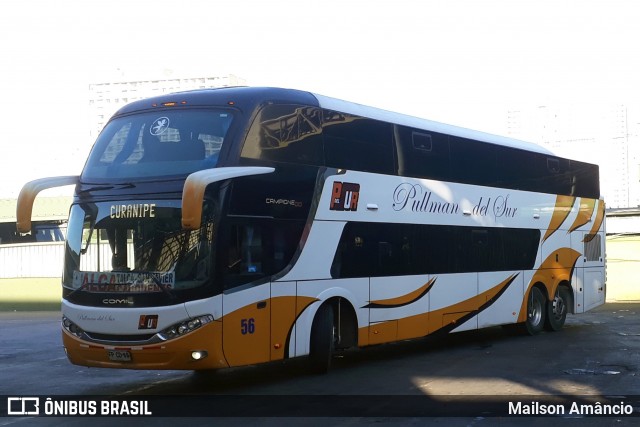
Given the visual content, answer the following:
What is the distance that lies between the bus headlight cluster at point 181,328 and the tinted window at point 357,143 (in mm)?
3537

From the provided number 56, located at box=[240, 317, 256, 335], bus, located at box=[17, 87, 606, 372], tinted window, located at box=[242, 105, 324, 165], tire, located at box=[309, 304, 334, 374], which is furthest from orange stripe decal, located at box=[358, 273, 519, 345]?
tinted window, located at box=[242, 105, 324, 165]

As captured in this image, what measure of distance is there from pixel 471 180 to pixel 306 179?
5.50 m

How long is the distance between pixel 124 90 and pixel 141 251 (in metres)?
116

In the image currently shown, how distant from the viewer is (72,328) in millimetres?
11477

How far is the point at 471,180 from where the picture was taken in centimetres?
1742

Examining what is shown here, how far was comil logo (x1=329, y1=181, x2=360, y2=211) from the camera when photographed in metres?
13.5

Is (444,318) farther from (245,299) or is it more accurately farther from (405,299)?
(245,299)

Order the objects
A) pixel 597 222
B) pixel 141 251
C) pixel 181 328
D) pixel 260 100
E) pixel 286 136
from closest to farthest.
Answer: pixel 181 328 → pixel 141 251 → pixel 260 100 → pixel 286 136 → pixel 597 222

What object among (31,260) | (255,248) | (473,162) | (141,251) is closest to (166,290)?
(141,251)

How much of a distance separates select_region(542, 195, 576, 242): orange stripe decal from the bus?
3.36 meters

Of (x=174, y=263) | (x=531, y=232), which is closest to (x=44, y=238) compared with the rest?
(x=531, y=232)

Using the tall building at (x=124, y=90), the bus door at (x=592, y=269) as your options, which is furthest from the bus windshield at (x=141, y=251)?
the tall building at (x=124, y=90)

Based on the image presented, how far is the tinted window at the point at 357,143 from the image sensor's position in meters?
13.6

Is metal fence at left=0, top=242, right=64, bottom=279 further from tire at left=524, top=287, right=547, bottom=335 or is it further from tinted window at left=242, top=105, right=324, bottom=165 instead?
tinted window at left=242, top=105, right=324, bottom=165
